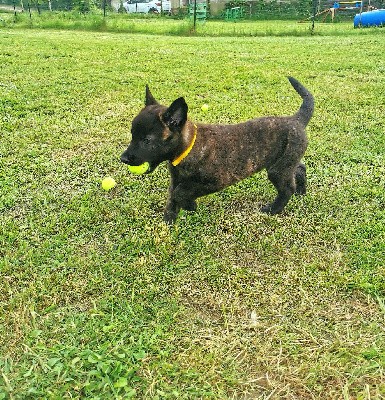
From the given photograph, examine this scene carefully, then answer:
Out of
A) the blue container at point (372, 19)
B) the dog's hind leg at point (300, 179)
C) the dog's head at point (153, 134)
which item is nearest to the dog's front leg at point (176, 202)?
the dog's head at point (153, 134)

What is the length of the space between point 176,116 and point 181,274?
1.21 m

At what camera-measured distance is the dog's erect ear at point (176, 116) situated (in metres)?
3.15

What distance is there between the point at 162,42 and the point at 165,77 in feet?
19.2

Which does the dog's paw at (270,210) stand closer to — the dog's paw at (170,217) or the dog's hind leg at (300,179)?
the dog's hind leg at (300,179)

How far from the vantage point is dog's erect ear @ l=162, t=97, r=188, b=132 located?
3149mm

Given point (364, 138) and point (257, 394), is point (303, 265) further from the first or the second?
point (364, 138)

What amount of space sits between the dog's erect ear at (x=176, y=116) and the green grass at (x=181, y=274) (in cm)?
92

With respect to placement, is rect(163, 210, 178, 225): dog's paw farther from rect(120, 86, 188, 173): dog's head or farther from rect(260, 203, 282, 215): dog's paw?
rect(260, 203, 282, 215): dog's paw

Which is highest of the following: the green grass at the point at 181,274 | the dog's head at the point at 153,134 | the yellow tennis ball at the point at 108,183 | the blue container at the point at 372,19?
the blue container at the point at 372,19

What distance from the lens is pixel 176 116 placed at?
3.22 meters

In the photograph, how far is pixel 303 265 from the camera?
3.25 meters

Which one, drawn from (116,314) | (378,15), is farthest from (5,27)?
(116,314)

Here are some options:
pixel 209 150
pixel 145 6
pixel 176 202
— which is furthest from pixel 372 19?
pixel 176 202

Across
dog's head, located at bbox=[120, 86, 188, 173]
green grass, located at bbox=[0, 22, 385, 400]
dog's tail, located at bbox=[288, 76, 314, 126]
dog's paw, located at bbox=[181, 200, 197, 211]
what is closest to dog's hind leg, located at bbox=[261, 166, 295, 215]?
green grass, located at bbox=[0, 22, 385, 400]
